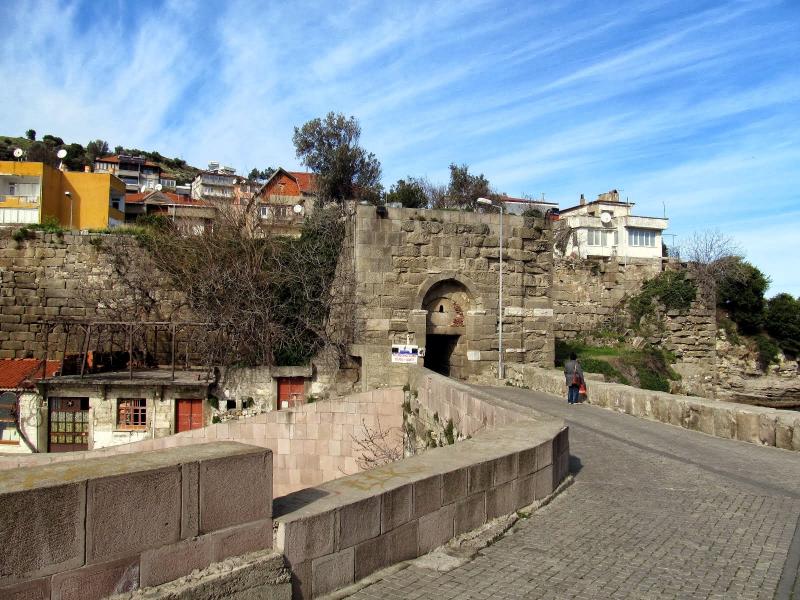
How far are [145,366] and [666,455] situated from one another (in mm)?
16069

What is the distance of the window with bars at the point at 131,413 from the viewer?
16.6 meters

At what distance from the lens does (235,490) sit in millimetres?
3404

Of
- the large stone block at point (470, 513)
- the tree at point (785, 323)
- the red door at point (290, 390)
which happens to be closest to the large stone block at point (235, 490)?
the large stone block at point (470, 513)

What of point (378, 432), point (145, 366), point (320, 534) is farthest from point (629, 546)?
point (145, 366)

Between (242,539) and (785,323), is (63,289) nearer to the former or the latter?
(242,539)

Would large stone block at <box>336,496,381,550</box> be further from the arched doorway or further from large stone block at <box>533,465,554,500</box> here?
the arched doorway

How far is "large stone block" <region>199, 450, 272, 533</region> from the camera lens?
3291 millimetres

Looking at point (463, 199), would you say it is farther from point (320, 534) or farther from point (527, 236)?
point (320, 534)

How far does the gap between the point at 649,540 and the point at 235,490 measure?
9.96ft

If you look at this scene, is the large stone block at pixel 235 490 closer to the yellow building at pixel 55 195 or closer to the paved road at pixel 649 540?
the paved road at pixel 649 540

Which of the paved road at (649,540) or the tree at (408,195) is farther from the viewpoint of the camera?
the tree at (408,195)

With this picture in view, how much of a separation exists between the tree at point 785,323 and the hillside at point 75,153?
74.2 metres

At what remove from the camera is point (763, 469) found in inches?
282

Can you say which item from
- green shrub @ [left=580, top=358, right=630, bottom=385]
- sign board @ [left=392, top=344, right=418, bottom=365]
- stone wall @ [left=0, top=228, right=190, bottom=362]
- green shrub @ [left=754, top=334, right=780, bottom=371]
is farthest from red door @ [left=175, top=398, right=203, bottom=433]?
green shrub @ [left=754, top=334, right=780, bottom=371]
